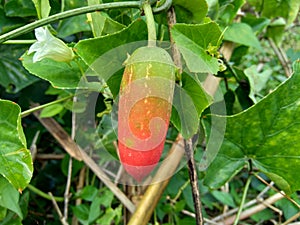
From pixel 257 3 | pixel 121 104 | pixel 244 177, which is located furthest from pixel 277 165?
pixel 244 177

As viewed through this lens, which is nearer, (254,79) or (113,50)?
(113,50)

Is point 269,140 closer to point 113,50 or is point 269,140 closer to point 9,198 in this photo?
point 113,50

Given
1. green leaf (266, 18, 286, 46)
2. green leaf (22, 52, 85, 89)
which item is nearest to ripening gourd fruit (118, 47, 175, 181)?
green leaf (22, 52, 85, 89)

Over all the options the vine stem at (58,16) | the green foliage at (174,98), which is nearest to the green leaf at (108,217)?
the green foliage at (174,98)

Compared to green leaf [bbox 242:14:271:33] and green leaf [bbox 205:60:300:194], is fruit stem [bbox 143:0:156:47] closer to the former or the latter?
green leaf [bbox 205:60:300:194]

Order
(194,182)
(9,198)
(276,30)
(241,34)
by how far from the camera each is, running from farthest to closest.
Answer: (276,30)
(241,34)
(9,198)
(194,182)

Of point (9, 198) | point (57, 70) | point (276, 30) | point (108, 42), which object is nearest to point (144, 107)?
point (108, 42)

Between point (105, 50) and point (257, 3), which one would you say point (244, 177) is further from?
point (105, 50)
